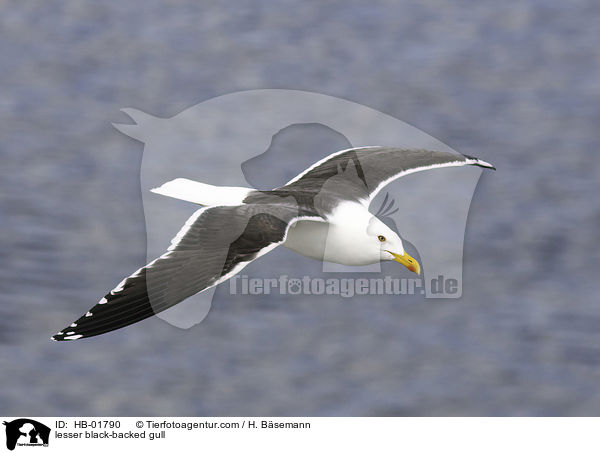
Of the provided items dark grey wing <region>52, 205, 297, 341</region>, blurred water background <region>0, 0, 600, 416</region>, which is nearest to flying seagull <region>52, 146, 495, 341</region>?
dark grey wing <region>52, 205, 297, 341</region>

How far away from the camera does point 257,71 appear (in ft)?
49.7

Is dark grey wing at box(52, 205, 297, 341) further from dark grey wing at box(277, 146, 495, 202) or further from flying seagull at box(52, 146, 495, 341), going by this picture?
dark grey wing at box(277, 146, 495, 202)

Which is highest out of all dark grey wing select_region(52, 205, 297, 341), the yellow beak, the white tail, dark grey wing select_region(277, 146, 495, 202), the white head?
dark grey wing select_region(277, 146, 495, 202)

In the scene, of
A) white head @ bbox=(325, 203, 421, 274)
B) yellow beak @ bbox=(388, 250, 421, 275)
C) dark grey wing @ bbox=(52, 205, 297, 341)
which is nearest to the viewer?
dark grey wing @ bbox=(52, 205, 297, 341)

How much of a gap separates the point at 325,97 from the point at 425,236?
3511mm

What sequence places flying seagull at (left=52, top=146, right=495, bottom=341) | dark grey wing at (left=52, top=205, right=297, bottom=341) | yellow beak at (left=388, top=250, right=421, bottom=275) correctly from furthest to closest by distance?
1. yellow beak at (left=388, top=250, right=421, bottom=275)
2. flying seagull at (left=52, top=146, right=495, bottom=341)
3. dark grey wing at (left=52, top=205, right=297, bottom=341)

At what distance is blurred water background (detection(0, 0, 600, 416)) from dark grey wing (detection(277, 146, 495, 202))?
1273mm

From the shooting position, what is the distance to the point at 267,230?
821 cm

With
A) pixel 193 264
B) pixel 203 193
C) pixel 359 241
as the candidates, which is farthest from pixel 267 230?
pixel 203 193

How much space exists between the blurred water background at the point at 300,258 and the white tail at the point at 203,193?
5.39 feet

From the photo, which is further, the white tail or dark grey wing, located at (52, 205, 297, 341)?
the white tail

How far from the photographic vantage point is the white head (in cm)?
926
